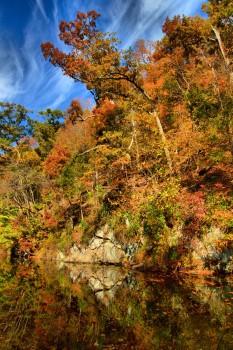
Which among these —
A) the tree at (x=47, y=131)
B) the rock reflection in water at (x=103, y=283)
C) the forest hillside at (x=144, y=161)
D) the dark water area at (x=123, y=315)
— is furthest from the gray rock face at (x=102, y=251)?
the tree at (x=47, y=131)

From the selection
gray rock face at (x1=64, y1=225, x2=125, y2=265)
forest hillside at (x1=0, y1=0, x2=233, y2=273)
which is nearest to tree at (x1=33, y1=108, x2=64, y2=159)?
forest hillside at (x1=0, y1=0, x2=233, y2=273)

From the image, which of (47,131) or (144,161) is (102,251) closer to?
(144,161)

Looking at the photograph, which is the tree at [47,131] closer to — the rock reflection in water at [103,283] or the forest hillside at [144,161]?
the forest hillside at [144,161]

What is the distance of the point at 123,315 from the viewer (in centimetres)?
831

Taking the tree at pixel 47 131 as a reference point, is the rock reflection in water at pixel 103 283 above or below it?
below

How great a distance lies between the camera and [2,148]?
141 ft

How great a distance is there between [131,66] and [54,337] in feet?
48.8

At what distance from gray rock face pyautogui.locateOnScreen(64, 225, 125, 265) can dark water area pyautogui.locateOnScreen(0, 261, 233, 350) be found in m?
6.07

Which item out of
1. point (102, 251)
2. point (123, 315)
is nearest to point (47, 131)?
point (102, 251)

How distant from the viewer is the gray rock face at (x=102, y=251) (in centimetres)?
1980

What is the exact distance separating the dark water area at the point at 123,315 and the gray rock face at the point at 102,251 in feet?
19.9

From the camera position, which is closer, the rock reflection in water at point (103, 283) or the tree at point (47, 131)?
the rock reflection in water at point (103, 283)

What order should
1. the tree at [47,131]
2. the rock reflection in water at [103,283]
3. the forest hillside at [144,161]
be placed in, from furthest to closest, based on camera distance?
the tree at [47,131] < the forest hillside at [144,161] < the rock reflection in water at [103,283]

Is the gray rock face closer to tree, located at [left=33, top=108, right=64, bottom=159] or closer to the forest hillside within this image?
the forest hillside
